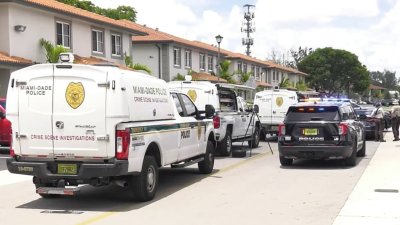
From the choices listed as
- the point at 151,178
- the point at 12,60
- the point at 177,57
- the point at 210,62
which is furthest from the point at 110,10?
the point at 151,178

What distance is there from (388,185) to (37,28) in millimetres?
20223

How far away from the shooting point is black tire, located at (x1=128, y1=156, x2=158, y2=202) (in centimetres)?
943

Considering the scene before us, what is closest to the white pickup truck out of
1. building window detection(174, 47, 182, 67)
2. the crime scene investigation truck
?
the crime scene investigation truck

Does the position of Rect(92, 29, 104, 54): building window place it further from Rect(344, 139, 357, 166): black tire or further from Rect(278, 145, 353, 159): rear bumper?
Rect(344, 139, 357, 166): black tire

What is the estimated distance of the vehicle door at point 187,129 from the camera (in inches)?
447

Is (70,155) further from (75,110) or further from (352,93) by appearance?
(352,93)

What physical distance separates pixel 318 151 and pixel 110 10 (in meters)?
46.9

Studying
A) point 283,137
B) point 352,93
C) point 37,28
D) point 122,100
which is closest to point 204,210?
point 122,100

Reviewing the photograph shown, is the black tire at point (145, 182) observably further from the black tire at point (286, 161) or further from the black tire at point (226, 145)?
the black tire at point (226, 145)

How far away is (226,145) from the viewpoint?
57.6 feet

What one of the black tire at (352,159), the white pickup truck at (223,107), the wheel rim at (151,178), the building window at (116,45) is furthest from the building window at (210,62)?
the wheel rim at (151,178)

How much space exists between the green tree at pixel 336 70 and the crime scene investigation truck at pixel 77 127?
95.7 m

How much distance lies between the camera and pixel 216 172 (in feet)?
44.7

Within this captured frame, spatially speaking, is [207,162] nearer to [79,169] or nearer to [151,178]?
[151,178]
